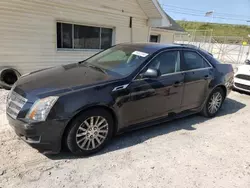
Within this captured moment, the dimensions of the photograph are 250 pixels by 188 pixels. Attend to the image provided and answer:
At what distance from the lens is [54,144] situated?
9.48ft

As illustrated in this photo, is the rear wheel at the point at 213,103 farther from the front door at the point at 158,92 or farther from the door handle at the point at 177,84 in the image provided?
the door handle at the point at 177,84

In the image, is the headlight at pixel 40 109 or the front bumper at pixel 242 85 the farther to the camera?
the front bumper at pixel 242 85

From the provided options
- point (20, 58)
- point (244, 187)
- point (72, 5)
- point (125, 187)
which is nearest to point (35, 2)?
point (72, 5)

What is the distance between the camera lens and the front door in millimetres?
3471

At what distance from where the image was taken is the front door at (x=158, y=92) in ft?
11.4

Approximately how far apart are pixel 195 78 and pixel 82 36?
5752 mm

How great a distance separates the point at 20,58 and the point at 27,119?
539cm

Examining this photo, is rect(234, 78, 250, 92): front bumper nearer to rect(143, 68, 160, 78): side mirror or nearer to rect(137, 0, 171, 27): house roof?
rect(137, 0, 171, 27): house roof

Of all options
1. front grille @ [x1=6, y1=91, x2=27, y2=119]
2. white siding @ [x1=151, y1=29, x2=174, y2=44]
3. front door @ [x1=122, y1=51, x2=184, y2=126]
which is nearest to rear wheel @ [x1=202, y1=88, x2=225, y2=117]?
front door @ [x1=122, y1=51, x2=184, y2=126]

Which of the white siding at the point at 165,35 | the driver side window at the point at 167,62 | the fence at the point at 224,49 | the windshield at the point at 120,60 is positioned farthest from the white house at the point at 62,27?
the fence at the point at 224,49

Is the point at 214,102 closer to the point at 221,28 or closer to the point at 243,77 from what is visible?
the point at 243,77

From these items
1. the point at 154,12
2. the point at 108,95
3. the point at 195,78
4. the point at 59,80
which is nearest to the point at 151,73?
the point at 108,95

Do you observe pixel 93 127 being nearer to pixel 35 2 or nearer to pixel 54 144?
pixel 54 144

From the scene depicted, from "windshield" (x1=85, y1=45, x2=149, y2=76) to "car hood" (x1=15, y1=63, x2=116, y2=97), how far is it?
0.81ft
